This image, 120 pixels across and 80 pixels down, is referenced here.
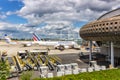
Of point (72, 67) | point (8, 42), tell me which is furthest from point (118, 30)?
point (8, 42)

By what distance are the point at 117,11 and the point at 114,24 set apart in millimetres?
15376

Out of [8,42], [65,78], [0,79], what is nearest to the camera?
[0,79]

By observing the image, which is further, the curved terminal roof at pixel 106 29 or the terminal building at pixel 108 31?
the terminal building at pixel 108 31

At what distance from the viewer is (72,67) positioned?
4641 cm

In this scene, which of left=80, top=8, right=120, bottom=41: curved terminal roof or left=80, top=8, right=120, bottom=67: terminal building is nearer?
left=80, top=8, right=120, bottom=41: curved terminal roof

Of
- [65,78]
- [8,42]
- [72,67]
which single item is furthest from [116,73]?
[8,42]

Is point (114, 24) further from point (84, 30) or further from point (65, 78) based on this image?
point (65, 78)

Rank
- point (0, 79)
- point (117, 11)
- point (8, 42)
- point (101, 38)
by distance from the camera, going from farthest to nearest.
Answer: point (8, 42)
point (117, 11)
point (101, 38)
point (0, 79)

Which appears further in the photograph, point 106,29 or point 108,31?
point 106,29

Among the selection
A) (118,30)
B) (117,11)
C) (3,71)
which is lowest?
(3,71)

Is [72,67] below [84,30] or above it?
below

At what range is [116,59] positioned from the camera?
61219mm

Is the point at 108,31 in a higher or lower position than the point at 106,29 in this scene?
lower

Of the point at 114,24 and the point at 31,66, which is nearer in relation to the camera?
the point at 114,24
